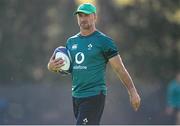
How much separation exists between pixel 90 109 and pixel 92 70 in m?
0.41

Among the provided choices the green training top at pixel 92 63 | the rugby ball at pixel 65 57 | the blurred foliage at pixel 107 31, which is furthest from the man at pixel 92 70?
the blurred foliage at pixel 107 31

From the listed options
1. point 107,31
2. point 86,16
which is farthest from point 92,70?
point 107,31

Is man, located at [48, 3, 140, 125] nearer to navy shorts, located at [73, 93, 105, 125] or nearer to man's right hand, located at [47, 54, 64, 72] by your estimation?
navy shorts, located at [73, 93, 105, 125]

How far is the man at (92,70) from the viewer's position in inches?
296

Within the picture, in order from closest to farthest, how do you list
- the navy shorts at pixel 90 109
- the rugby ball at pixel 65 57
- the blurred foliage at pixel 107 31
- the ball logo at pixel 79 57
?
1. the navy shorts at pixel 90 109
2. the ball logo at pixel 79 57
3. the rugby ball at pixel 65 57
4. the blurred foliage at pixel 107 31

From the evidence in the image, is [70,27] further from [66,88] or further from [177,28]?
[66,88]

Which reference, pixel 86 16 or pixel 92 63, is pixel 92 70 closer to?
pixel 92 63

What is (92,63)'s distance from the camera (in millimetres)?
7582

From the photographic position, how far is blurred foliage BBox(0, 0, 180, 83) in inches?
969

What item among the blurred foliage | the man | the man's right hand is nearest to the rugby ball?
the man's right hand

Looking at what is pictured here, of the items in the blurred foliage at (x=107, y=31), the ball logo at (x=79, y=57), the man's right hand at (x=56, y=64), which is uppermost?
the ball logo at (x=79, y=57)

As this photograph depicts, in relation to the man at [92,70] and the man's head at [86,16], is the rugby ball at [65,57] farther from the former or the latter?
the man's head at [86,16]

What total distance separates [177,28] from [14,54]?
19.1 feet

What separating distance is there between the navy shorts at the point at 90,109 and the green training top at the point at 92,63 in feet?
0.18
